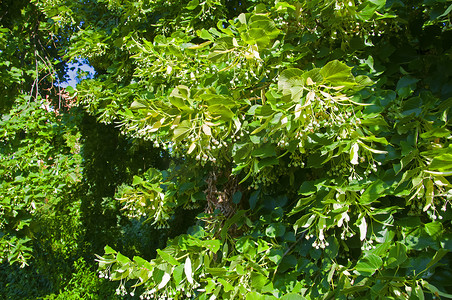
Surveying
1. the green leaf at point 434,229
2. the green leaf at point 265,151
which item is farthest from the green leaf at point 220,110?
the green leaf at point 434,229

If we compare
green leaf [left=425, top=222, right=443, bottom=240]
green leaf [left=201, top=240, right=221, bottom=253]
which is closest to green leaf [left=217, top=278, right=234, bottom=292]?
green leaf [left=201, top=240, right=221, bottom=253]

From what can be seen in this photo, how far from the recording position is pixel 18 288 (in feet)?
14.7

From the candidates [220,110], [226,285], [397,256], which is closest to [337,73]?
[220,110]

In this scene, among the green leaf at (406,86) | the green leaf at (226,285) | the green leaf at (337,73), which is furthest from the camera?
the green leaf at (406,86)

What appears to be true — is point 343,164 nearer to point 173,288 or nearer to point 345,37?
point 345,37

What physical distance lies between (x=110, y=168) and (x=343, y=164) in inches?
136

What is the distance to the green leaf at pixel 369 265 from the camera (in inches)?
45.6

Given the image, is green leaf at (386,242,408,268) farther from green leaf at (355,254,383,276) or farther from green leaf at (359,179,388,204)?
green leaf at (359,179,388,204)

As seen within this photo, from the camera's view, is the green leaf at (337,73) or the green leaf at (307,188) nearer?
the green leaf at (337,73)

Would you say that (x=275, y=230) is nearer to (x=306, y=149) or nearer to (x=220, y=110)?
(x=306, y=149)

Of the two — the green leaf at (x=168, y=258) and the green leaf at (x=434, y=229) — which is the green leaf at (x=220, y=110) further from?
the green leaf at (x=434, y=229)

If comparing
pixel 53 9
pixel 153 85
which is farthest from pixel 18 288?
pixel 153 85

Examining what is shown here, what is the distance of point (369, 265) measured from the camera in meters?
1.18

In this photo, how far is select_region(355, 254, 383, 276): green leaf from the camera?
3.80 ft
